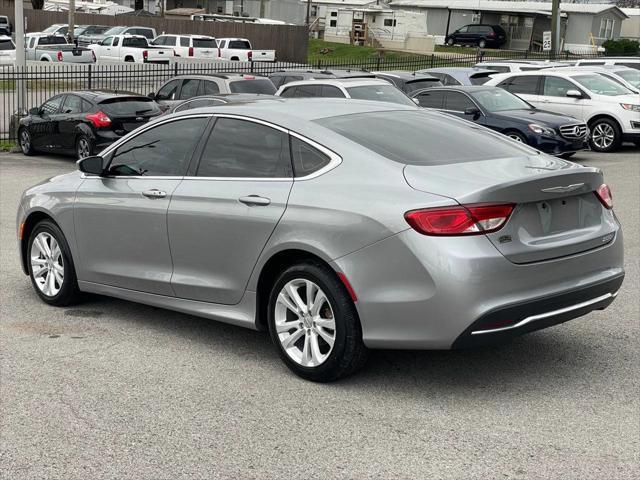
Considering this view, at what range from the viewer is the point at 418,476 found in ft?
14.1

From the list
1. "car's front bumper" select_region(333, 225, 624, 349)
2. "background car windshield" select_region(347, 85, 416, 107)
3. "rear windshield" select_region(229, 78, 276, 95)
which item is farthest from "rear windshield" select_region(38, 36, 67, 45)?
"car's front bumper" select_region(333, 225, 624, 349)

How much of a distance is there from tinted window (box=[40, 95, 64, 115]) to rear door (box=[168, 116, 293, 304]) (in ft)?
46.4

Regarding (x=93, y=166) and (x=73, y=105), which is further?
(x=73, y=105)

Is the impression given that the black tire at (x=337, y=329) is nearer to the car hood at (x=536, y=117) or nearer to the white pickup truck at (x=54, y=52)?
the car hood at (x=536, y=117)

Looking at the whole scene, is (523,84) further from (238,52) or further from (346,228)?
(238,52)

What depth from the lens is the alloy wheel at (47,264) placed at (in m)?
7.32

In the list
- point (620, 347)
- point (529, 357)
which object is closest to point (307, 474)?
point (529, 357)

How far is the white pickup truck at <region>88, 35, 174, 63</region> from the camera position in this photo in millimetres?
43594

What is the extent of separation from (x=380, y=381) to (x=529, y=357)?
3.50ft

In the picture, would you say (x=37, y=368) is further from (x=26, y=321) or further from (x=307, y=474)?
(x=307, y=474)

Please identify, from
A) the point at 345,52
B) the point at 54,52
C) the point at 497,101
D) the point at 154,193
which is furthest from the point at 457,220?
the point at 345,52

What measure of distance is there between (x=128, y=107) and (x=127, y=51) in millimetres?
26267

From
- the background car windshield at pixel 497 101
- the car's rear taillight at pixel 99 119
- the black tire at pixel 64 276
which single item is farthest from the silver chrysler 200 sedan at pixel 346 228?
the background car windshield at pixel 497 101

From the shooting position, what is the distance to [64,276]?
7.23 m
